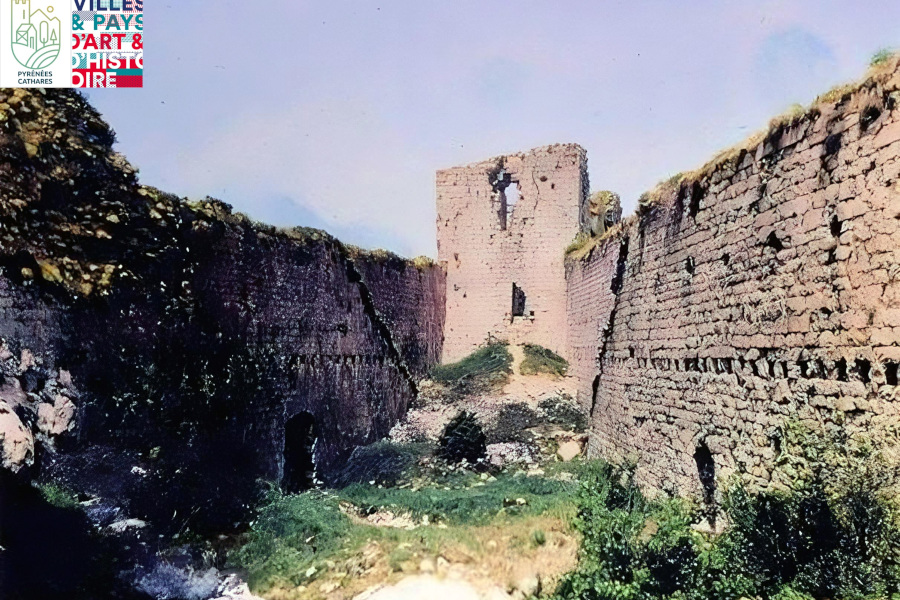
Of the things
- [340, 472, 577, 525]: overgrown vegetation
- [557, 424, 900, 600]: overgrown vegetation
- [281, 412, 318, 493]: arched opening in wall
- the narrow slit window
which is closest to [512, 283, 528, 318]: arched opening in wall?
the narrow slit window

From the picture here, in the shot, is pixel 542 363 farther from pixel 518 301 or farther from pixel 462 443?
pixel 462 443

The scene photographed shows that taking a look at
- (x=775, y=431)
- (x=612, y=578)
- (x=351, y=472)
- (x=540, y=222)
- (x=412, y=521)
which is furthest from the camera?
(x=540, y=222)

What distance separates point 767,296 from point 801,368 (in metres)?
0.87

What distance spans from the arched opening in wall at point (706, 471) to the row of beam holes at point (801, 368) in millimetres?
970

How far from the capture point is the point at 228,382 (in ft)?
30.1

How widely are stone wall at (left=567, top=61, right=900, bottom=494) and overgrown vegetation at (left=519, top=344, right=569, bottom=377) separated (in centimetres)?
678

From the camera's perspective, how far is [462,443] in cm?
1242

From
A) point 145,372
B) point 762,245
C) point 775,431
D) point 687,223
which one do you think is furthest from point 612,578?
point 145,372

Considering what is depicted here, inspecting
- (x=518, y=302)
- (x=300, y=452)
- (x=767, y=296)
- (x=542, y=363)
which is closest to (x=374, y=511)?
(x=300, y=452)

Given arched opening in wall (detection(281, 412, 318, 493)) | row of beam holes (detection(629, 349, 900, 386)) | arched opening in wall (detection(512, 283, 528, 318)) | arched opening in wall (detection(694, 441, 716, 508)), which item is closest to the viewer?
row of beam holes (detection(629, 349, 900, 386))

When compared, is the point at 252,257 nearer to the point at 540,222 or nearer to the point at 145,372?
the point at 145,372

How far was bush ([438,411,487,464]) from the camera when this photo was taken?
12305 mm

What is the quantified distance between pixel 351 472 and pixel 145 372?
517 cm

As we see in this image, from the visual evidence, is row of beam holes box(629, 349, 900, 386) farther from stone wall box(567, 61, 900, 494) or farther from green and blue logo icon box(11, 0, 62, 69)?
green and blue logo icon box(11, 0, 62, 69)
